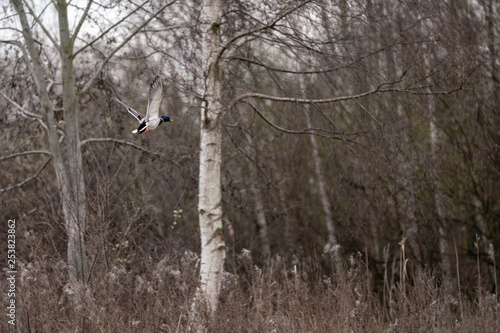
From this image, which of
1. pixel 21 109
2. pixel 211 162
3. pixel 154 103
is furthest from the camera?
pixel 21 109

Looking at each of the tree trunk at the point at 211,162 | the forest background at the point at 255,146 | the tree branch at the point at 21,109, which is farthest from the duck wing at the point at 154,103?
the tree branch at the point at 21,109

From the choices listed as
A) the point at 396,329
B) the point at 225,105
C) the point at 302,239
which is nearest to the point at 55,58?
the point at 302,239

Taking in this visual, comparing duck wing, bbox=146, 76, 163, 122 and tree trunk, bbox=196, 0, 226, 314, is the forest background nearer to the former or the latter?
tree trunk, bbox=196, 0, 226, 314

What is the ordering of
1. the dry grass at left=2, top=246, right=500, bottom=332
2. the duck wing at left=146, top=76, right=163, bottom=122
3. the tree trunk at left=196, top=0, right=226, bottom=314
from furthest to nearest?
1. the tree trunk at left=196, top=0, right=226, bottom=314
2. the dry grass at left=2, top=246, right=500, bottom=332
3. the duck wing at left=146, top=76, right=163, bottom=122

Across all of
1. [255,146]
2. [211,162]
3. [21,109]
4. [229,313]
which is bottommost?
[229,313]

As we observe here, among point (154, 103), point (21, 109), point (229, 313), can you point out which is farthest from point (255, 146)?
point (21, 109)

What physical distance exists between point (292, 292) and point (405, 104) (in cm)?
206

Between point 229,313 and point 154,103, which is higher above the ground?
point 154,103

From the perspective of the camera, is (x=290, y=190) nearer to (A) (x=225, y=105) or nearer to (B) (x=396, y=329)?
(A) (x=225, y=105)

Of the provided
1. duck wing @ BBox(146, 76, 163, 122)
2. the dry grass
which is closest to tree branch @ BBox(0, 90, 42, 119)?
the dry grass

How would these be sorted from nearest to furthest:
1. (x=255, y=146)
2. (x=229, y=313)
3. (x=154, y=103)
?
(x=154, y=103) < (x=229, y=313) < (x=255, y=146)

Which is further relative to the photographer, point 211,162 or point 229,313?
point 211,162

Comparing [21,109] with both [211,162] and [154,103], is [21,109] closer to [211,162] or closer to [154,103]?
[211,162]

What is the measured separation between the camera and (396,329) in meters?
4.71
